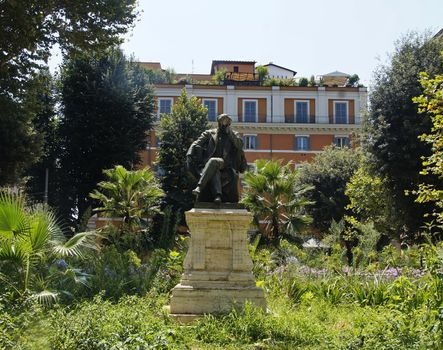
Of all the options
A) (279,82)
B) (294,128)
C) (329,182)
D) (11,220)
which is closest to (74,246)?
(11,220)

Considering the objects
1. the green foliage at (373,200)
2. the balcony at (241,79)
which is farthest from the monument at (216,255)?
the balcony at (241,79)

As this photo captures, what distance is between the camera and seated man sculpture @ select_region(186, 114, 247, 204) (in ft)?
33.5

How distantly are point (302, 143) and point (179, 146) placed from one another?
19467mm

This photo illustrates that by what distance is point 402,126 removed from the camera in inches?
785

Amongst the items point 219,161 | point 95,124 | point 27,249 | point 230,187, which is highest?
point 95,124

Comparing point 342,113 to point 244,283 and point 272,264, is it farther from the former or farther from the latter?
point 244,283

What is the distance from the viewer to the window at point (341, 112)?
4803 centimetres

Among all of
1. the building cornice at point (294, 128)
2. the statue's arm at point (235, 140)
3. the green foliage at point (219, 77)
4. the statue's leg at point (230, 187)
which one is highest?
the green foliage at point (219, 77)

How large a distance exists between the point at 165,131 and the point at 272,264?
1815cm

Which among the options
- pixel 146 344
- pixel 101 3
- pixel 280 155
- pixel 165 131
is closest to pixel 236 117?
pixel 280 155

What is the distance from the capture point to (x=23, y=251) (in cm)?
939

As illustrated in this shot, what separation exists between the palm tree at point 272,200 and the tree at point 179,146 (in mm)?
8095

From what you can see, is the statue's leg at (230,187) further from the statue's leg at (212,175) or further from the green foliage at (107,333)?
the green foliage at (107,333)

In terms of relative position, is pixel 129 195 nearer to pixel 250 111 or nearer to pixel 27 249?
pixel 27 249
